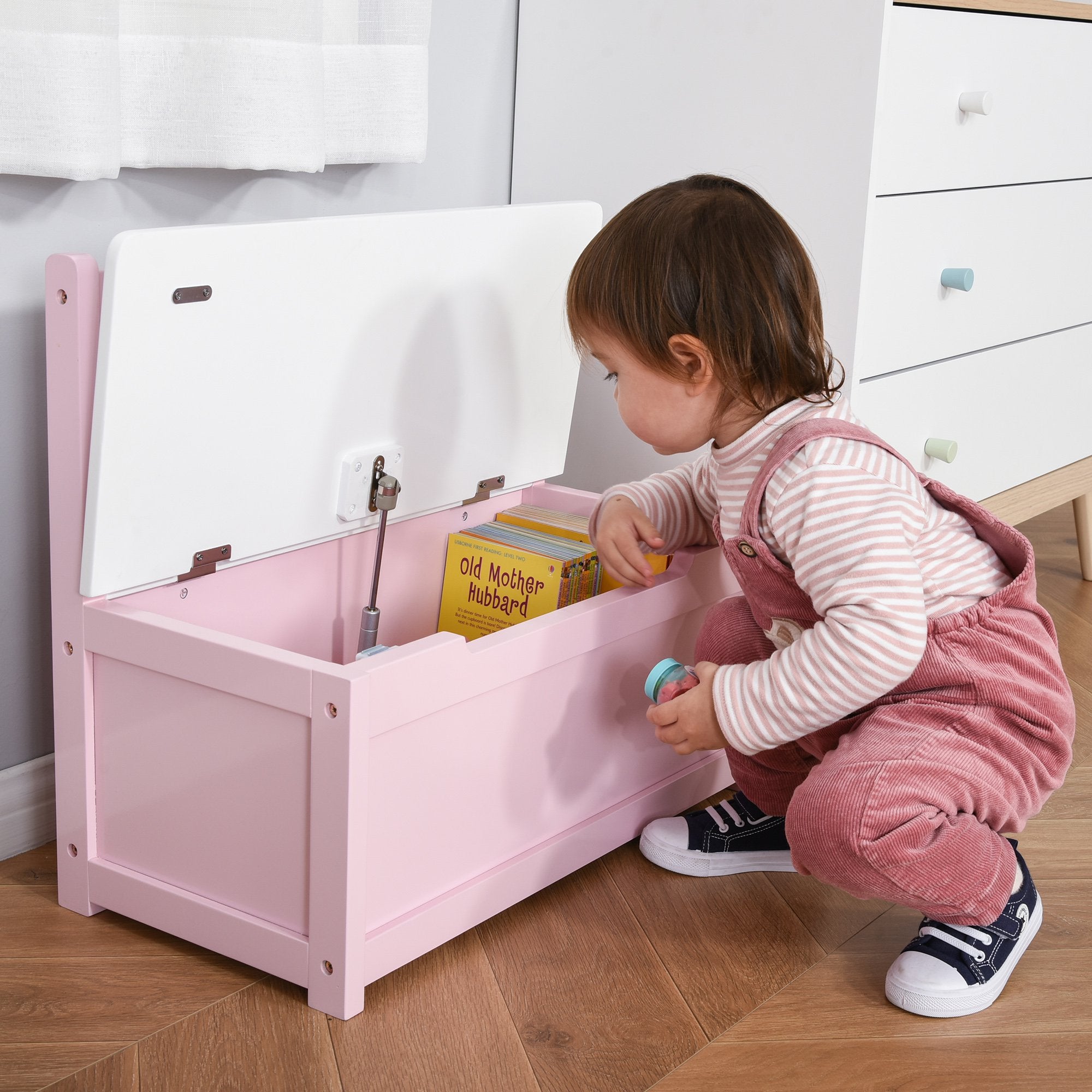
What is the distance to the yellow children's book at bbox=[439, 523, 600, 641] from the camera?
125 cm

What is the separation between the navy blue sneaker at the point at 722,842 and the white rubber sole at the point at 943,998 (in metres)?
0.20

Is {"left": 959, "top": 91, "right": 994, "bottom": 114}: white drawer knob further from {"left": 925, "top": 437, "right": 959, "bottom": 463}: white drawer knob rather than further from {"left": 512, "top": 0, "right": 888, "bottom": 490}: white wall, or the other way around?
{"left": 925, "top": 437, "right": 959, "bottom": 463}: white drawer knob

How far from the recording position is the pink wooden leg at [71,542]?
0.94m

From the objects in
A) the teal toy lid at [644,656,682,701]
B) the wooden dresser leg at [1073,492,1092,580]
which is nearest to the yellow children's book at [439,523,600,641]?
the teal toy lid at [644,656,682,701]

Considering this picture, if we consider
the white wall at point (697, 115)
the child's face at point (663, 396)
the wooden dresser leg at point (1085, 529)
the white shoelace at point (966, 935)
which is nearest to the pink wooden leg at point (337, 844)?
the child's face at point (663, 396)

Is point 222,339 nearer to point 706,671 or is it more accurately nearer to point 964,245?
point 706,671

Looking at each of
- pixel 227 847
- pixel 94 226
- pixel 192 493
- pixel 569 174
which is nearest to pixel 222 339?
pixel 192 493

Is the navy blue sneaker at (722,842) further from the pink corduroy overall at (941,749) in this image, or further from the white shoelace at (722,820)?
the pink corduroy overall at (941,749)

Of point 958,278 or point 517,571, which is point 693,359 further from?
point 958,278

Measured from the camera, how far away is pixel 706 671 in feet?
3.47

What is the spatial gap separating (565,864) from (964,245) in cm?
80

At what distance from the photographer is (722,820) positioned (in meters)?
1.22

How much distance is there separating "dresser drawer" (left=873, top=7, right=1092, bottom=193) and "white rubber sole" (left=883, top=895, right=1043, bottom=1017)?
73 cm

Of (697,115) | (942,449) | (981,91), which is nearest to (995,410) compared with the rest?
(942,449)
